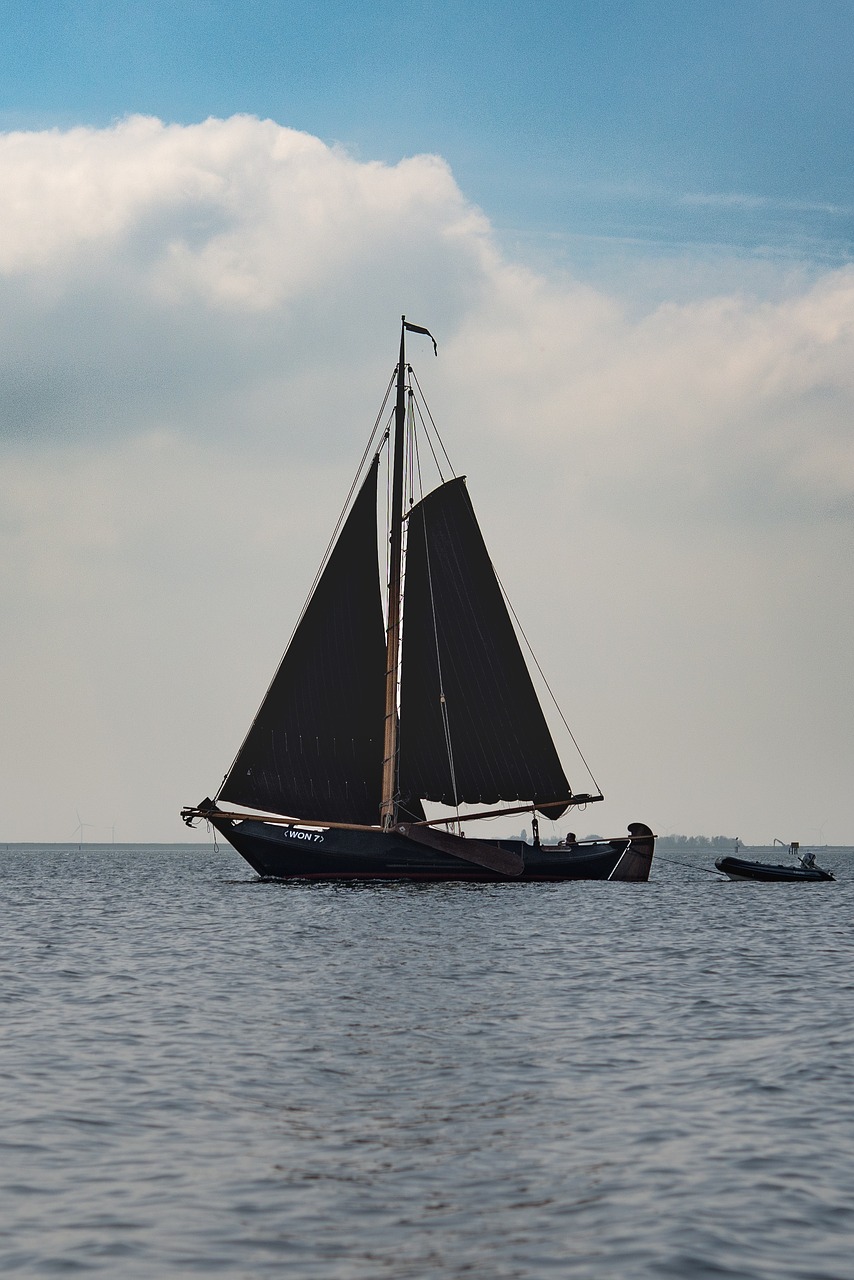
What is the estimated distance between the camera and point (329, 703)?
58688 mm

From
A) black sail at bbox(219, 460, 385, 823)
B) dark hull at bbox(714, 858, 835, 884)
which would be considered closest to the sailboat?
black sail at bbox(219, 460, 385, 823)

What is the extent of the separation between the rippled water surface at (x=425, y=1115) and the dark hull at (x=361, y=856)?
2839cm

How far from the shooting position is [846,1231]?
10297 millimetres

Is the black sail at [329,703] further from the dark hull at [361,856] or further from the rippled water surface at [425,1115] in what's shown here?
the rippled water surface at [425,1115]

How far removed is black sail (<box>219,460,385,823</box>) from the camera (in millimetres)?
57969

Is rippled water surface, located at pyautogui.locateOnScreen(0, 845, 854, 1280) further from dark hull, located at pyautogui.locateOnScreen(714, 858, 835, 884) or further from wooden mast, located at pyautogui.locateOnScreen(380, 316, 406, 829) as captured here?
dark hull, located at pyautogui.locateOnScreen(714, 858, 835, 884)

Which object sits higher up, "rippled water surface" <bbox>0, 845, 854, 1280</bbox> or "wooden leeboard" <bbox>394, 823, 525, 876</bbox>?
"wooden leeboard" <bbox>394, 823, 525, 876</bbox>

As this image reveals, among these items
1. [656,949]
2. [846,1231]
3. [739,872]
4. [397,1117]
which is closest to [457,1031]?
[397,1117]

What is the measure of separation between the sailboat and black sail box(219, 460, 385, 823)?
0.06 meters

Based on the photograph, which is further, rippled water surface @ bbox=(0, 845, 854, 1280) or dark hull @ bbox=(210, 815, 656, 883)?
dark hull @ bbox=(210, 815, 656, 883)

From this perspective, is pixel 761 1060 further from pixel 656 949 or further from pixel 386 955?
pixel 656 949

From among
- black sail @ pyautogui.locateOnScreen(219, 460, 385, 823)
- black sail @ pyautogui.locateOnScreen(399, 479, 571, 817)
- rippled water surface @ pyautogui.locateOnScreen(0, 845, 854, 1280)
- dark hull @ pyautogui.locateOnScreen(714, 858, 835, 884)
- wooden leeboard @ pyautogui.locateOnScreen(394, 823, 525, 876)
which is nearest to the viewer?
rippled water surface @ pyautogui.locateOnScreen(0, 845, 854, 1280)

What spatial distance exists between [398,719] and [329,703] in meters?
3.29

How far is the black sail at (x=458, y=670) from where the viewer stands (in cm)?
5906
